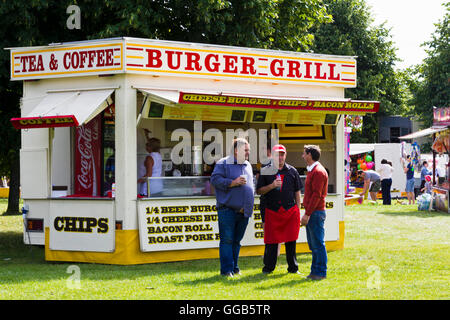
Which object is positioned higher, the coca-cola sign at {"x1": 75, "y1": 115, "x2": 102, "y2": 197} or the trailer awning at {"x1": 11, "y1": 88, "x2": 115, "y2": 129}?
the trailer awning at {"x1": 11, "y1": 88, "x2": 115, "y2": 129}

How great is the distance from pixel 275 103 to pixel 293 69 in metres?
1.16

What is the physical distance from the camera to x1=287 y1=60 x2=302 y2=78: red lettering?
45.3 feet

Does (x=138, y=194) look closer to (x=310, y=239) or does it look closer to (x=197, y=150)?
(x=197, y=150)

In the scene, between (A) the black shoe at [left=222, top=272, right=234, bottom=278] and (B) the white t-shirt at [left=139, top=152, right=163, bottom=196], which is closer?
(A) the black shoe at [left=222, top=272, right=234, bottom=278]

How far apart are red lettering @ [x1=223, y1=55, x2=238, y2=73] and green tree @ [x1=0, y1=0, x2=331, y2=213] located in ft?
16.3

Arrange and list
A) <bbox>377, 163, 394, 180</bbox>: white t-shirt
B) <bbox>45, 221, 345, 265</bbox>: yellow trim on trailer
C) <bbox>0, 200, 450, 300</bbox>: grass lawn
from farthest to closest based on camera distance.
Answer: <bbox>377, 163, 394, 180</bbox>: white t-shirt → <bbox>45, 221, 345, 265</bbox>: yellow trim on trailer → <bbox>0, 200, 450, 300</bbox>: grass lawn

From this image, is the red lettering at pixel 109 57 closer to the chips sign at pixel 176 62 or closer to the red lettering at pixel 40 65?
the chips sign at pixel 176 62

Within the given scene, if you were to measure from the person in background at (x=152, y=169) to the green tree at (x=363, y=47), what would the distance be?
3131 cm

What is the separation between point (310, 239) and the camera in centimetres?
1039

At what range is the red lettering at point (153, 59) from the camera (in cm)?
1239

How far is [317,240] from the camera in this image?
33.7ft

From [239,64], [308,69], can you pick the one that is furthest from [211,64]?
[308,69]

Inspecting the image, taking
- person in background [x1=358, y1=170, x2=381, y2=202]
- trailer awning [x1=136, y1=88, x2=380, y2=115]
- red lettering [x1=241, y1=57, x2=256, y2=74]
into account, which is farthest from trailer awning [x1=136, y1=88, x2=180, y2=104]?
person in background [x1=358, y1=170, x2=381, y2=202]

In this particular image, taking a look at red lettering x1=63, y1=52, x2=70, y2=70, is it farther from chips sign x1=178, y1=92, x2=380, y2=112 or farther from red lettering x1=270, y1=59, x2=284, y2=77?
red lettering x1=270, y1=59, x2=284, y2=77
